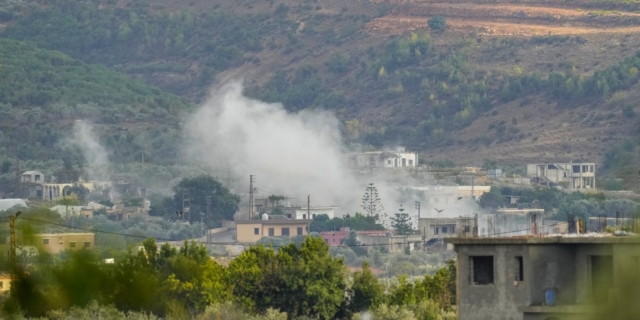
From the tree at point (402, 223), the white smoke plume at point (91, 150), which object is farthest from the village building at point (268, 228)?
the white smoke plume at point (91, 150)

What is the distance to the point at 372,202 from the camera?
5571 inches

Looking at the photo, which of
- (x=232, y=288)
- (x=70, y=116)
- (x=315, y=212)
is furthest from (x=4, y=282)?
(x=70, y=116)

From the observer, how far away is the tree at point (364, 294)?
6053cm

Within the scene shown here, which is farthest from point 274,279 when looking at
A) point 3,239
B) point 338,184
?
point 338,184

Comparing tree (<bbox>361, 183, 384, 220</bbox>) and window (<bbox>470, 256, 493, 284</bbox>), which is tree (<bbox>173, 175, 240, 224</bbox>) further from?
window (<bbox>470, 256, 493, 284</bbox>)

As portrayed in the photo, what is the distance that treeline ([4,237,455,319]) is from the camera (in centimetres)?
5606

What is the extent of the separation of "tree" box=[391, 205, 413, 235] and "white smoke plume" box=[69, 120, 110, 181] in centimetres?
3488

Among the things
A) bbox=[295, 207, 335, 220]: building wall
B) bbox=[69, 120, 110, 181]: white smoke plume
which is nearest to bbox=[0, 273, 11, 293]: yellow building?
bbox=[295, 207, 335, 220]: building wall

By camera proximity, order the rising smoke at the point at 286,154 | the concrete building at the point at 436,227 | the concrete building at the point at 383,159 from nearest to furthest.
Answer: the concrete building at the point at 436,227, the rising smoke at the point at 286,154, the concrete building at the point at 383,159

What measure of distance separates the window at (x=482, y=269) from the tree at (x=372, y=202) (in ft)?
301

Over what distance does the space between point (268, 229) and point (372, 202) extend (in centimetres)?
1221

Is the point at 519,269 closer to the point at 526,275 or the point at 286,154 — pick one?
the point at 526,275

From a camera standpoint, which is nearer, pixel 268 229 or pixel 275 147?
pixel 268 229

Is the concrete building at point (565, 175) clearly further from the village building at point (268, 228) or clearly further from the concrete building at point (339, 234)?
the village building at point (268, 228)
